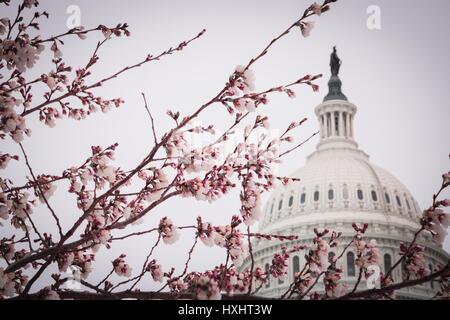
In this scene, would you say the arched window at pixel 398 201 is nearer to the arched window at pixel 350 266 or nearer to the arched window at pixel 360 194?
the arched window at pixel 360 194

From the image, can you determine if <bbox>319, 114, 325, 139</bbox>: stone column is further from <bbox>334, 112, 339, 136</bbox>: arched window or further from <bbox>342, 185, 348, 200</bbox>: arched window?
<bbox>342, 185, 348, 200</bbox>: arched window

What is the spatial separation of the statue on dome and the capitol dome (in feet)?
2.25

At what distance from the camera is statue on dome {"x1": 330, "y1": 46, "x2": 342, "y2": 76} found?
259 ft

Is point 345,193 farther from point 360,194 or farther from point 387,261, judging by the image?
point 387,261

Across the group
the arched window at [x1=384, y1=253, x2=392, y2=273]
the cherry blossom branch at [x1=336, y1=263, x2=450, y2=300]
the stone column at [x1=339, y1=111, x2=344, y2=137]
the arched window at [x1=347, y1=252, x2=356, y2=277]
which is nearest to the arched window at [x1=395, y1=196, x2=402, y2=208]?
the arched window at [x1=384, y1=253, x2=392, y2=273]

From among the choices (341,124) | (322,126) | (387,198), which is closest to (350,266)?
(387,198)

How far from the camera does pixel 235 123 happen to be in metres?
3.49

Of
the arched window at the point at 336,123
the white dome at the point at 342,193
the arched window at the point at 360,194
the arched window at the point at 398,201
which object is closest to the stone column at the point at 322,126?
the arched window at the point at 336,123

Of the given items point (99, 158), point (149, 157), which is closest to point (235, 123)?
point (149, 157)

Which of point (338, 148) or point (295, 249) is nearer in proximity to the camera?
point (295, 249)

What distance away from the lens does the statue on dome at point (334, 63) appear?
3105 inches

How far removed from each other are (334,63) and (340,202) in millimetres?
23970
